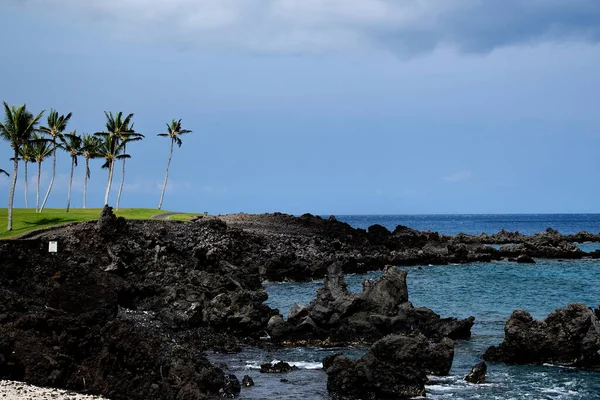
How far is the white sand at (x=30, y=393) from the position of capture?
1933cm

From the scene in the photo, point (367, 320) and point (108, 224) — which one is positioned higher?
point (108, 224)

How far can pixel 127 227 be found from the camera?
64625 millimetres

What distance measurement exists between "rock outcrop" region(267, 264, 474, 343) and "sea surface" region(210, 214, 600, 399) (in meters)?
1.42

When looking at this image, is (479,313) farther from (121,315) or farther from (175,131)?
(175,131)

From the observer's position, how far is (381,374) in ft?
76.0

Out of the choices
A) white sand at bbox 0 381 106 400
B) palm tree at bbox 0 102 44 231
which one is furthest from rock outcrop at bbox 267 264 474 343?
palm tree at bbox 0 102 44 231

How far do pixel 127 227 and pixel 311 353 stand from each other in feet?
124

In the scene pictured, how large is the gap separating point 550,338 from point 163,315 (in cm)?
1834

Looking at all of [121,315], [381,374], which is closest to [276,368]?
[381,374]

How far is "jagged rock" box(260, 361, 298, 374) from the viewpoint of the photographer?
87.5ft

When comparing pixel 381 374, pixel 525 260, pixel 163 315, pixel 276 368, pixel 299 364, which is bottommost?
pixel 299 364

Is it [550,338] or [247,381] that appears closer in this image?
[247,381]

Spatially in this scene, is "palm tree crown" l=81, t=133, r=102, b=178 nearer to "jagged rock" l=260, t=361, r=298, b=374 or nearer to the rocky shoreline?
the rocky shoreline

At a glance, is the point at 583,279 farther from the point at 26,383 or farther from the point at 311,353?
the point at 26,383
